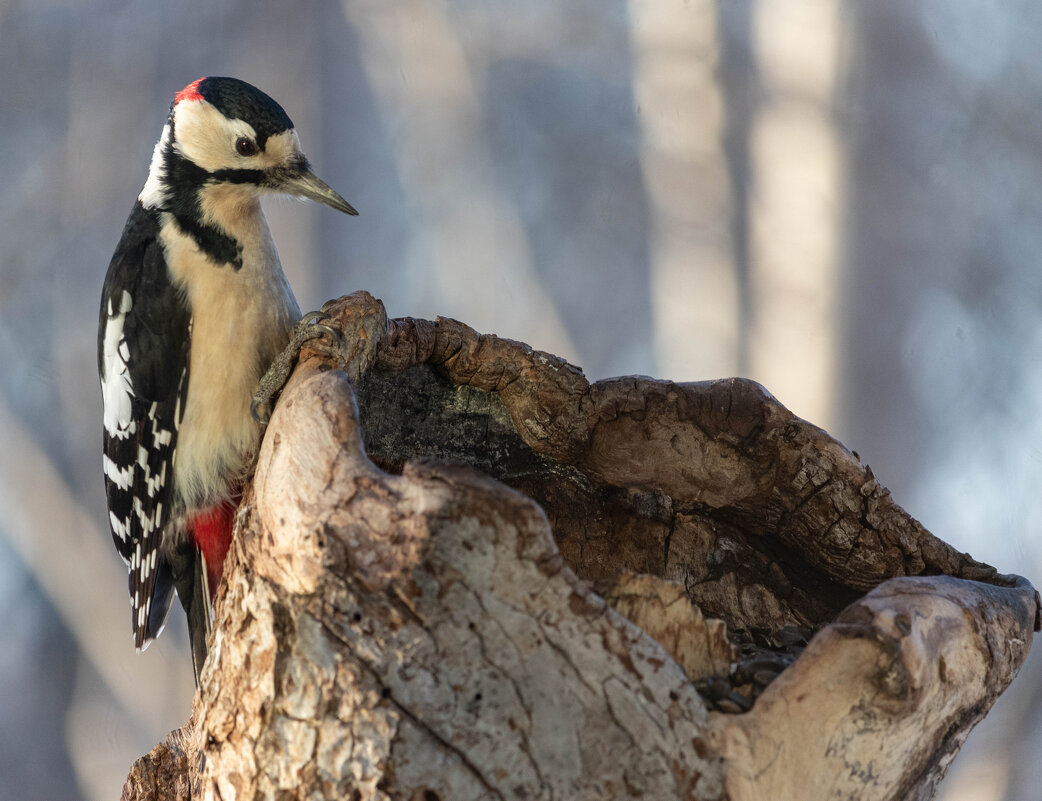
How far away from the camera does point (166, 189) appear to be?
114 centimetres

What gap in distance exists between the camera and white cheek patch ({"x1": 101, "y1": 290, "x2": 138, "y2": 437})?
1103 mm

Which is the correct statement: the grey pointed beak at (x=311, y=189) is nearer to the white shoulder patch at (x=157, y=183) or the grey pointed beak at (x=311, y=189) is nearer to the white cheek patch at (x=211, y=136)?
→ the white cheek patch at (x=211, y=136)

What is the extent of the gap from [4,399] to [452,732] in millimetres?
1495

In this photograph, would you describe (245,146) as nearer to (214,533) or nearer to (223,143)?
(223,143)

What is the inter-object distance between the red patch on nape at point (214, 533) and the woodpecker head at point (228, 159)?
1.10 feet

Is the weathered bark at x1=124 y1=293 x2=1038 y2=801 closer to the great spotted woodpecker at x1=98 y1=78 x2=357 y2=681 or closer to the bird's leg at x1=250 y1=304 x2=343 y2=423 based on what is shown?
the bird's leg at x1=250 y1=304 x2=343 y2=423

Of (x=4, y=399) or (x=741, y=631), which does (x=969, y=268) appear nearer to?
(x=741, y=631)

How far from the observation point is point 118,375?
43.6 inches

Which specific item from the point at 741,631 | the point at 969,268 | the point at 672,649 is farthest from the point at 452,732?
the point at 969,268

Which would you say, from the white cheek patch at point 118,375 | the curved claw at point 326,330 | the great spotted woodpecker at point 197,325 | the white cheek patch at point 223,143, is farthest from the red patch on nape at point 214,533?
the white cheek patch at point 223,143

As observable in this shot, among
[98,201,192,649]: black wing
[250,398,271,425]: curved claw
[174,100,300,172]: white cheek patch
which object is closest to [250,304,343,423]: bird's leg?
[250,398,271,425]: curved claw

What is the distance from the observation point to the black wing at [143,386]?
42.7 inches

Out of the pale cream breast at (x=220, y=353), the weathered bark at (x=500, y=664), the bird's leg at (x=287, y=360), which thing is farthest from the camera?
the pale cream breast at (x=220, y=353)

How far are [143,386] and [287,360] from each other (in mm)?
234
